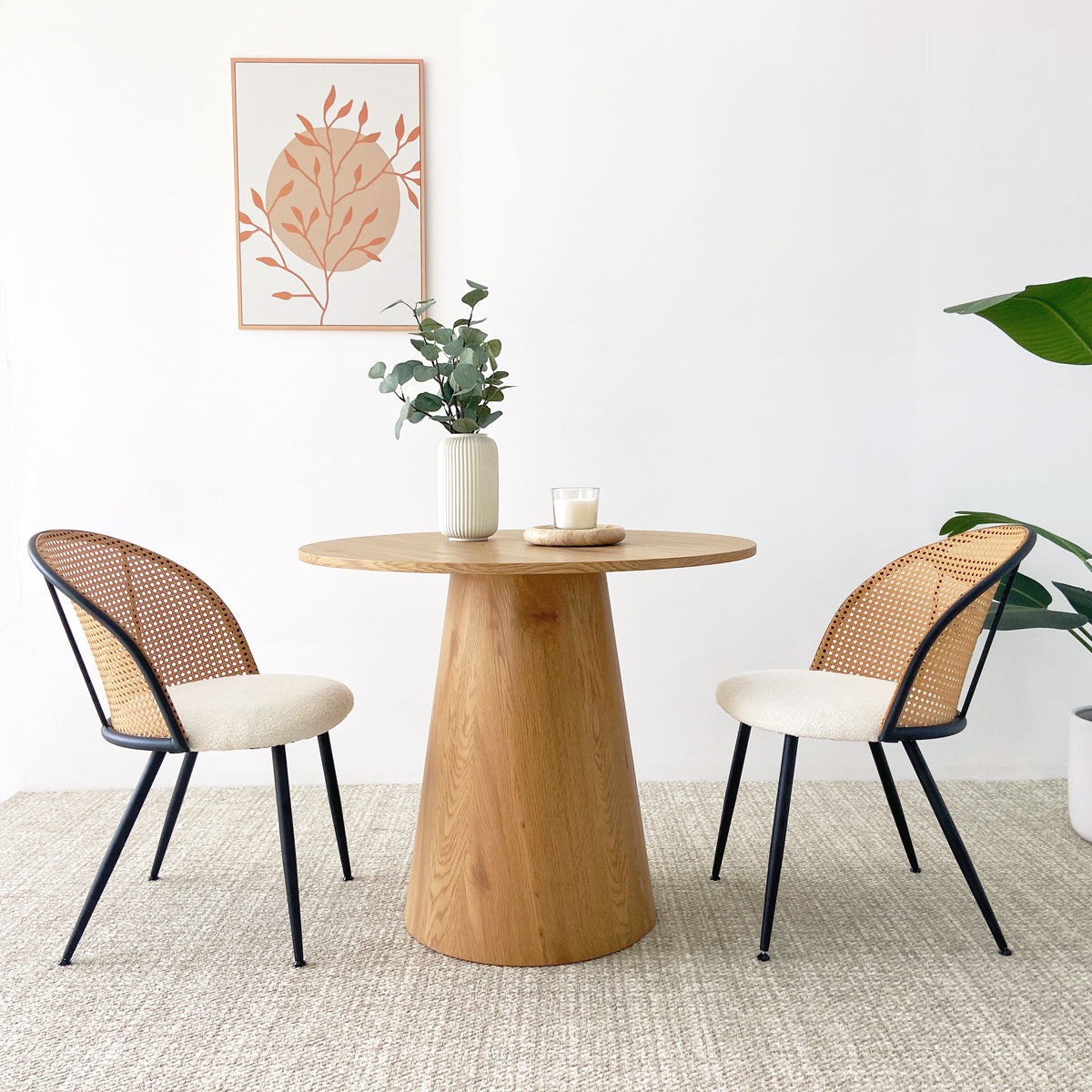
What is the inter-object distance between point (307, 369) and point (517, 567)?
4.89 ft

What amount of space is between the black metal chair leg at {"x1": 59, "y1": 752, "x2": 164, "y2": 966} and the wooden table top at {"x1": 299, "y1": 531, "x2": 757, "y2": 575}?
495 mm

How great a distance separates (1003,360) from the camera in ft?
9.05

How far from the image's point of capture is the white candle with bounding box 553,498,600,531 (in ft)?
6.14

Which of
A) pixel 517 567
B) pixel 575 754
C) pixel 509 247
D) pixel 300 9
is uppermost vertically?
pixel 300 9

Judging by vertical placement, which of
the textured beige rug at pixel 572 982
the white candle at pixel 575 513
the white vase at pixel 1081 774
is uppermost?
the white candle at pixel 575 513

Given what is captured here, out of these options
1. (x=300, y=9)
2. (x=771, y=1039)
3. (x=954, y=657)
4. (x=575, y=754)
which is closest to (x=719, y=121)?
(x=300, y=9)

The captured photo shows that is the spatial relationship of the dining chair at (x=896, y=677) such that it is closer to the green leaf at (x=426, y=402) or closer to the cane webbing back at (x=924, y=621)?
the cane webbing back at (x=924, y=621)

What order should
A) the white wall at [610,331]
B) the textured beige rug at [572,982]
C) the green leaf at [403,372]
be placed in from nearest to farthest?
the textured beige rug at [572,982] < the green leaf at [403,372] < the white wall at [610,331]

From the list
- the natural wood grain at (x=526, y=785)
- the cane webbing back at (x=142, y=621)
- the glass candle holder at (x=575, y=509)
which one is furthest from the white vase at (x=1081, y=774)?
the cane webbing back at (x=142, y=621)

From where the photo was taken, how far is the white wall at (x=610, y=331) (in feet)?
8.78

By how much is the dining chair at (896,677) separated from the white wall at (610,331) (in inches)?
28.4

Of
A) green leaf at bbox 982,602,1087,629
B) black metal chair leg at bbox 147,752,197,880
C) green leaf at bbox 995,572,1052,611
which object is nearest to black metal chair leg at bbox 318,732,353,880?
black metal chair leg at bbox 147,752,197,880

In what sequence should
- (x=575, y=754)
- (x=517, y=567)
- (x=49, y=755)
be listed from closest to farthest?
(x=517, y=567) → (x=575, y=754) → (x=49, y=755)

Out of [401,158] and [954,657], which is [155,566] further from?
[954,657]
